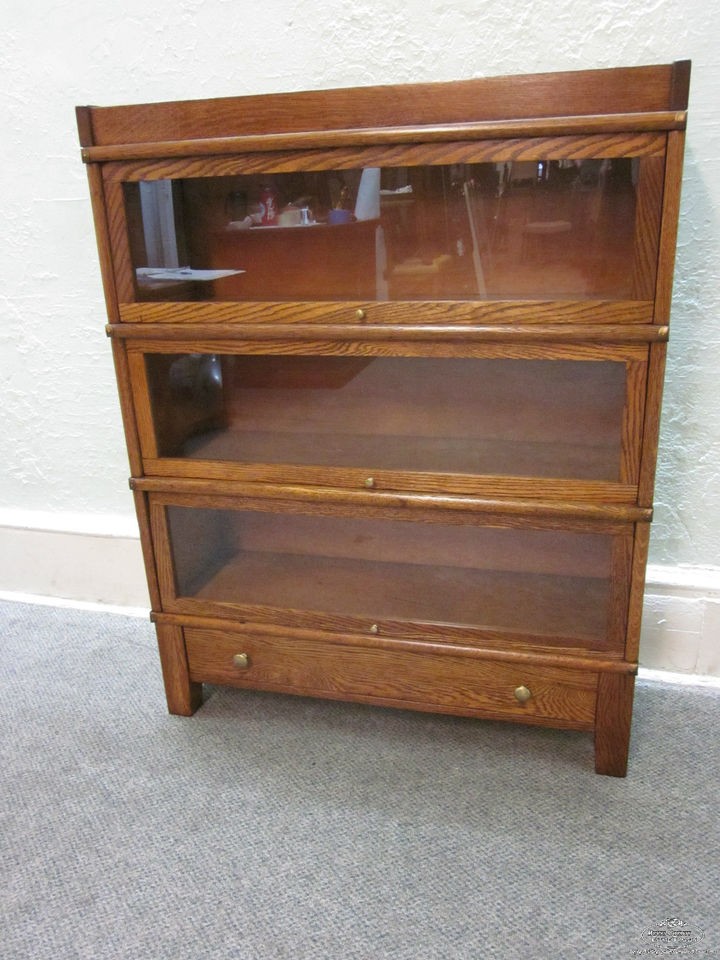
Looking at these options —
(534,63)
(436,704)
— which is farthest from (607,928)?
(534,63)

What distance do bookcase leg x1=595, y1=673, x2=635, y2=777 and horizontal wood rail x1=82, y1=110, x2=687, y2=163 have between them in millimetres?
761

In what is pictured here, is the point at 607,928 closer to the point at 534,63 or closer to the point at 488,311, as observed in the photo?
the point at 488,311

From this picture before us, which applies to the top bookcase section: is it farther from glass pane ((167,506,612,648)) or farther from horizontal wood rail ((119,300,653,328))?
glass pane ((167,506,612,648))

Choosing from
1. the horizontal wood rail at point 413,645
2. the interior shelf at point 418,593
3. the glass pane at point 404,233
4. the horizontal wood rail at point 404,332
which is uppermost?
the glass pane at point 404,233

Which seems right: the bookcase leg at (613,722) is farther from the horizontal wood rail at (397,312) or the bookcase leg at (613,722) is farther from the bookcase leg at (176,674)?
the bookcase leg at (176,674)

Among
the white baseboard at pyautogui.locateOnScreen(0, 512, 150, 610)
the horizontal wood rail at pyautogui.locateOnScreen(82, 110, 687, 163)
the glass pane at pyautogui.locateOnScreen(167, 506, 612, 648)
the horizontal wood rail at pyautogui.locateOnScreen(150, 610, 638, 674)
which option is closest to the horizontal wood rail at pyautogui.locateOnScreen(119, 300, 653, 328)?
the horizontal wood rail at pyautogui.locateOnScreen(82, 110, 687, 163)

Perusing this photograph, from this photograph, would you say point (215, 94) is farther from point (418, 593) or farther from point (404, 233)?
point (418, 593)

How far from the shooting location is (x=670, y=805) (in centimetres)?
116

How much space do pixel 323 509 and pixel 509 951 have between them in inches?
25.4

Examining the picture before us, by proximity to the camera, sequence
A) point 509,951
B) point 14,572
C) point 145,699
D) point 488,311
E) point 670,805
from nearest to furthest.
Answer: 1. point 509,951
2. point 488,311
3. point 670,805
4. point 145,699
5. point 14,572

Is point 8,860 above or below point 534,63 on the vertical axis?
below

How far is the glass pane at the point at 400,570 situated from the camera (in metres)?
1.18

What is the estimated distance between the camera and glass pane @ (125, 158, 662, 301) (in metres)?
A: 1.02

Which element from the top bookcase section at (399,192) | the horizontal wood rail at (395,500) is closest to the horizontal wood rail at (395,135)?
the top bookcase section at (399,192)
